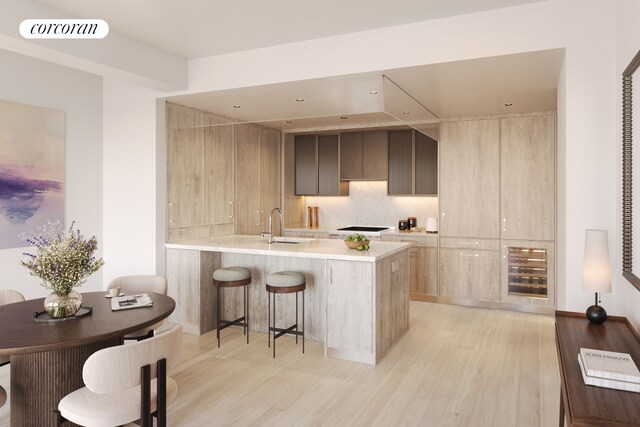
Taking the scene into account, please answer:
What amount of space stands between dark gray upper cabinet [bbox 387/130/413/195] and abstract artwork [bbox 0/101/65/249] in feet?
14.4

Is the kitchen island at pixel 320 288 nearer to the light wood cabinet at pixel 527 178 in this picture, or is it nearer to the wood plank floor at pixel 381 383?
the wood plank floor at pixel 381 383

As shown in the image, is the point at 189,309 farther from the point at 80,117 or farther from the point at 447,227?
the point at 447,227

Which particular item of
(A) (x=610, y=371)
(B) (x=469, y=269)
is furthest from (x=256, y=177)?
(A) (x=610, y=371)

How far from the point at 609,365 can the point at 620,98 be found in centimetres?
181

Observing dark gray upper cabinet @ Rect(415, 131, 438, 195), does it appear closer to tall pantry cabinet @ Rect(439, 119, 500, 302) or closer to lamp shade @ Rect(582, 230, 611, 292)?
tall pantry cabinet @ Rect(439, 119, 500, 302)

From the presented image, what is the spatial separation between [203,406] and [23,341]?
1.34 m

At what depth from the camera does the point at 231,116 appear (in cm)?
563

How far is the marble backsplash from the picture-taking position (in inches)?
272

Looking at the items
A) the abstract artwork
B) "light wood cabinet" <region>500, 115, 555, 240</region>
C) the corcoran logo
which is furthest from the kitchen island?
the corcoran logo

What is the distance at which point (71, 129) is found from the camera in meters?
4.71

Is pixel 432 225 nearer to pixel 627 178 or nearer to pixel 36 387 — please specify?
pixel 627 178

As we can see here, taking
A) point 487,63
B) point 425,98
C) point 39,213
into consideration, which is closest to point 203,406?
point 39,213

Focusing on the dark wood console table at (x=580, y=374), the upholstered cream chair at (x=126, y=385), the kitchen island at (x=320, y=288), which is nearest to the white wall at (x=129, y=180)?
the kitchen island at (x=320, y=288)

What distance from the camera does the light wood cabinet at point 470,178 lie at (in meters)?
5.70
